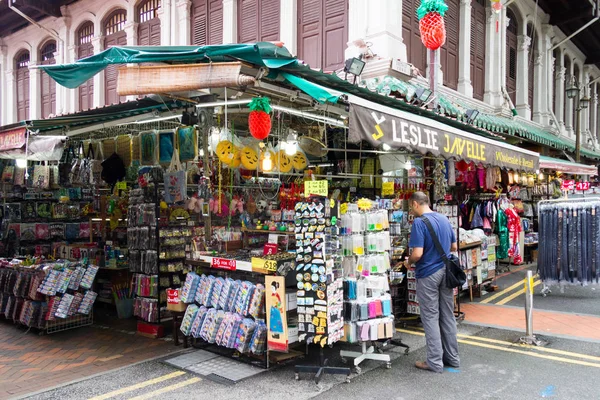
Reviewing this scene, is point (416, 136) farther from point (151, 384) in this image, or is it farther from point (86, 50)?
point (86, 50)

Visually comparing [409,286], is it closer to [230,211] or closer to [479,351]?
[479,351]

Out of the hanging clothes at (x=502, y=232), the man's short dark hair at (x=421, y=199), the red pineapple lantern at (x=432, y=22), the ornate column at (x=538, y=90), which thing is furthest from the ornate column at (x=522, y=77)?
the man's short dark hair at (x=421, y=199)

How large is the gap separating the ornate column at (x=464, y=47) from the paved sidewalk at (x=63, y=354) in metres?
11.4

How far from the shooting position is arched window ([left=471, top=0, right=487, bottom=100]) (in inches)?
558

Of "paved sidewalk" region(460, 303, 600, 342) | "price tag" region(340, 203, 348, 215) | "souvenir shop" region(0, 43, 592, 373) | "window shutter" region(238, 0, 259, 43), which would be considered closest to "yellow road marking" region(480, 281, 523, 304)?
"souvenir shop" region(0, 43, 592, 373)

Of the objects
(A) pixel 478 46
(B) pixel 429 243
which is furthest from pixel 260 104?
(A) pixel 478 46

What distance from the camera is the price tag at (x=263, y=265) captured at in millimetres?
4949

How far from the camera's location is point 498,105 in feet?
49.0

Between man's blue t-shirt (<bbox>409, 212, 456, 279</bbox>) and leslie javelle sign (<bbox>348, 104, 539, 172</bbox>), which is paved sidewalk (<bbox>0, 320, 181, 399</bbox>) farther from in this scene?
leslie javelle sign (<bbox>348, 104, 539, 172</bbox>)

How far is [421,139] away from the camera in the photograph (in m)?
5.77

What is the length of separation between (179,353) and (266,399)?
1.90 meters

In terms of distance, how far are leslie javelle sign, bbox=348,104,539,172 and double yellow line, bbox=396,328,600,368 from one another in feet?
8.68

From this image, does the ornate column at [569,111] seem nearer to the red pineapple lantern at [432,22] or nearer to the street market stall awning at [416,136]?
the red pineapple lantern at [432,22]

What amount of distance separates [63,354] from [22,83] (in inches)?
733
